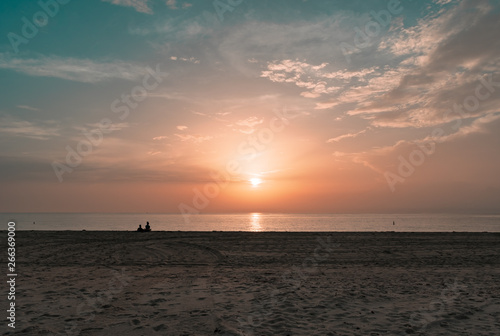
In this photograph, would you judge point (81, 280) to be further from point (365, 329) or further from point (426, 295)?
point (426, 295)

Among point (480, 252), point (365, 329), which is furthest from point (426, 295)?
point (480, 252)

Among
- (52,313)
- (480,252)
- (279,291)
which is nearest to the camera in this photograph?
(52,313)

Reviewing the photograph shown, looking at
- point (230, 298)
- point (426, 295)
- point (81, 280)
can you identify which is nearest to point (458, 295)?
point (426, 295)

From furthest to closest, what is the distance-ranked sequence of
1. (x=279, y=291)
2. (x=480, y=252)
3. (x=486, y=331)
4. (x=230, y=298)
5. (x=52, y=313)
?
(x=480, y=252), (x=279, y=291), (x=230, y=298), (x=52, y=313), (x=486, y=331)

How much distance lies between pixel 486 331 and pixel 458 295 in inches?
150

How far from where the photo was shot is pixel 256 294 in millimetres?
11891

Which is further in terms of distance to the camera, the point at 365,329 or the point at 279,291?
the point at 279,291

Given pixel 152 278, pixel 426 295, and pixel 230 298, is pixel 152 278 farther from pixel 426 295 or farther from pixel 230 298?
pixel 426 295

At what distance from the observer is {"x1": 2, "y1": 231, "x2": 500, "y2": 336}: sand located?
871cm

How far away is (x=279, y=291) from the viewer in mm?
12312

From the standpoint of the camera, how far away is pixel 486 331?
8.27 metres

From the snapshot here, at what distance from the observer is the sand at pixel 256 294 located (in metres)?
8.71

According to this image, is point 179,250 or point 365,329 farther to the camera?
point 179,250

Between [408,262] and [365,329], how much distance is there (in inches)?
500
